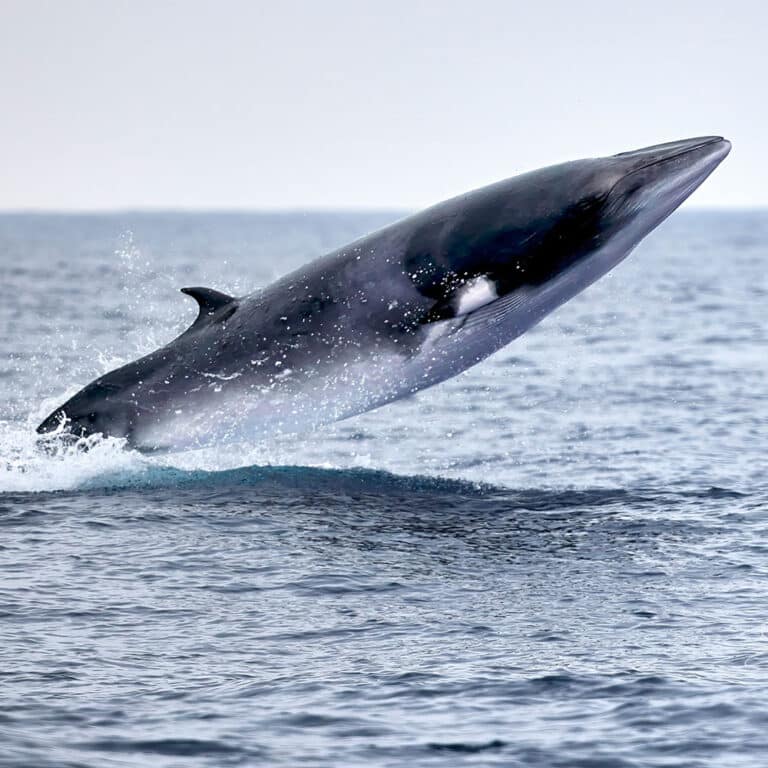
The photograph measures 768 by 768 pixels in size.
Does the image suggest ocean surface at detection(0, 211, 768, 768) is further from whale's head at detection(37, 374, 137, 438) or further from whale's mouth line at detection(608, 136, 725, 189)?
whale's mouth line at detection(608, 136, 725, 189)

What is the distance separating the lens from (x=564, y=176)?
59.7 feet

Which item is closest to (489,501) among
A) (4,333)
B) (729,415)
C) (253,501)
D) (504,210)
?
(253,501)

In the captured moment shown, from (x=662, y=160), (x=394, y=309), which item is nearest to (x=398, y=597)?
(x=394, y=309)

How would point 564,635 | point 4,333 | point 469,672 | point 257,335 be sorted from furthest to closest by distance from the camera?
point 4,333 < point 257,335 < point 564,635 < point 469,672

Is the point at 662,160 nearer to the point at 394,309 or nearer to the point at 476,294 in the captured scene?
the point at 476,294

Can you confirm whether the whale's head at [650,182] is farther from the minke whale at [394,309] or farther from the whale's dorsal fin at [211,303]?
the whale's dorsal fin at [211,303]

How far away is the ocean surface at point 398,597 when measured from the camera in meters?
12.5

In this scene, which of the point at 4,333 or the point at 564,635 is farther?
the point at 4,333

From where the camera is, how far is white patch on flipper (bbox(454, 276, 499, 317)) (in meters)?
17.9

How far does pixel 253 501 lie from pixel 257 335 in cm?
275

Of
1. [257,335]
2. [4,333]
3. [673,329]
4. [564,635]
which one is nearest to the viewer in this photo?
[564,635]

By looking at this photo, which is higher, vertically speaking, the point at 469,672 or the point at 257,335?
the point at 257,335

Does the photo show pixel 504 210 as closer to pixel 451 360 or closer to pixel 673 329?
pixel 451 360

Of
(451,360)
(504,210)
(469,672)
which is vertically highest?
(504,210)
